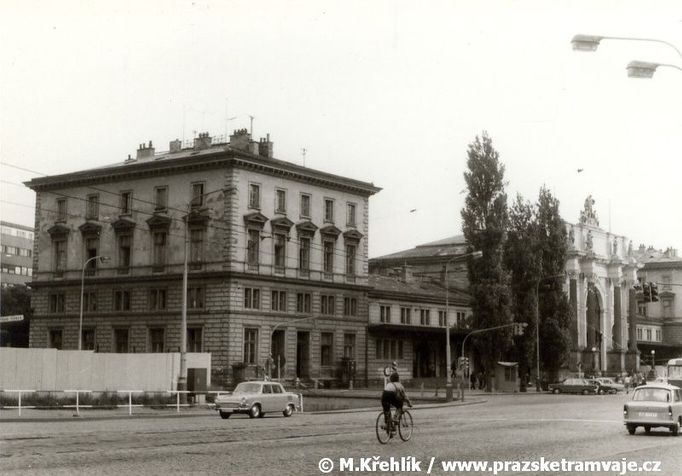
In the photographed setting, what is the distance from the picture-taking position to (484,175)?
224 ft

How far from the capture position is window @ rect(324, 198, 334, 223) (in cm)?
7550

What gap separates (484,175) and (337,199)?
1351cm

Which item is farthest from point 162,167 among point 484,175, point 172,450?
point 172,450

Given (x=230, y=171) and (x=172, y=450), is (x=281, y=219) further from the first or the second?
(x=172, y=450)

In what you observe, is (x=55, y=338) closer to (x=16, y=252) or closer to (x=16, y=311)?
(x=16, y=311)

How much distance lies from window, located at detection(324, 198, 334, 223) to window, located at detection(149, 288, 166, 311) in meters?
14.3

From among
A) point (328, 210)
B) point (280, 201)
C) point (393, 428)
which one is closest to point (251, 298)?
point (280, 201)

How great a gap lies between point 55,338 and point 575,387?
4049cm

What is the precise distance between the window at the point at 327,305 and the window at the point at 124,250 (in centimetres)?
1513

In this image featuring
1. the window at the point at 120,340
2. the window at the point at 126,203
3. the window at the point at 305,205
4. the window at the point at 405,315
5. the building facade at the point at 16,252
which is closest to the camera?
the window at the point at 120,340

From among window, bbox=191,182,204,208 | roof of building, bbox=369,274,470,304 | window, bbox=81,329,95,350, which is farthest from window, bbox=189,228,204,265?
roof of building, bbox=369,274,470,304

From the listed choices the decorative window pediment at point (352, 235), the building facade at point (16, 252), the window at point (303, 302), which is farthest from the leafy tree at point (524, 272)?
the building facade at point (16, 252)

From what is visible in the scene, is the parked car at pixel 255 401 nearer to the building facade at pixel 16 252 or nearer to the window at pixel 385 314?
the window at pixel 385 314

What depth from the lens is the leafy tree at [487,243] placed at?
2621 inches
